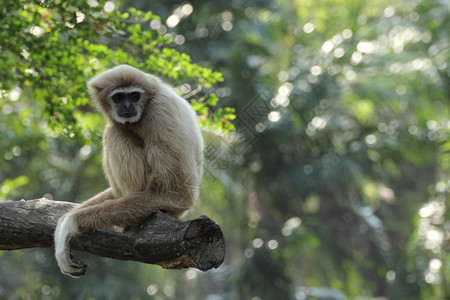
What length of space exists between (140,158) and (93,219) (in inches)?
27.4

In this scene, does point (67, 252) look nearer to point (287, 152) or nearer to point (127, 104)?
point (127, 104)

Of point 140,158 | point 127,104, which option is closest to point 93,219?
point 140,158

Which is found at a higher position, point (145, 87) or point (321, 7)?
point (145, 87)

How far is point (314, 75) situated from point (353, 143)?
A: 5.94 ft

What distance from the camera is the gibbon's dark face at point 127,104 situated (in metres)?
4.81

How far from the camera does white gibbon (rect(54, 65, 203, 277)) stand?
4.32m

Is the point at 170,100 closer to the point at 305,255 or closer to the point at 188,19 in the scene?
the point at 188,19

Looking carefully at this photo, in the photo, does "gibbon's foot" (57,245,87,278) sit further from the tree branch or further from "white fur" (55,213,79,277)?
the tree branch

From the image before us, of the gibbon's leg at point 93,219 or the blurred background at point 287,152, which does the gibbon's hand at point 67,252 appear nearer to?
the gibbon's leg at point 93,219

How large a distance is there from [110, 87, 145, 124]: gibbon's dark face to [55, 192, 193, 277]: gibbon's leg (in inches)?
31.1

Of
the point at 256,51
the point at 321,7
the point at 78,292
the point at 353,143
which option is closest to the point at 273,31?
the point at 256,51

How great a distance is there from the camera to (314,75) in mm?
12148

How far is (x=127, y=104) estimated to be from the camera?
481 cm

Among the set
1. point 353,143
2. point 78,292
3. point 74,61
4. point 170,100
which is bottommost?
point 78,292
